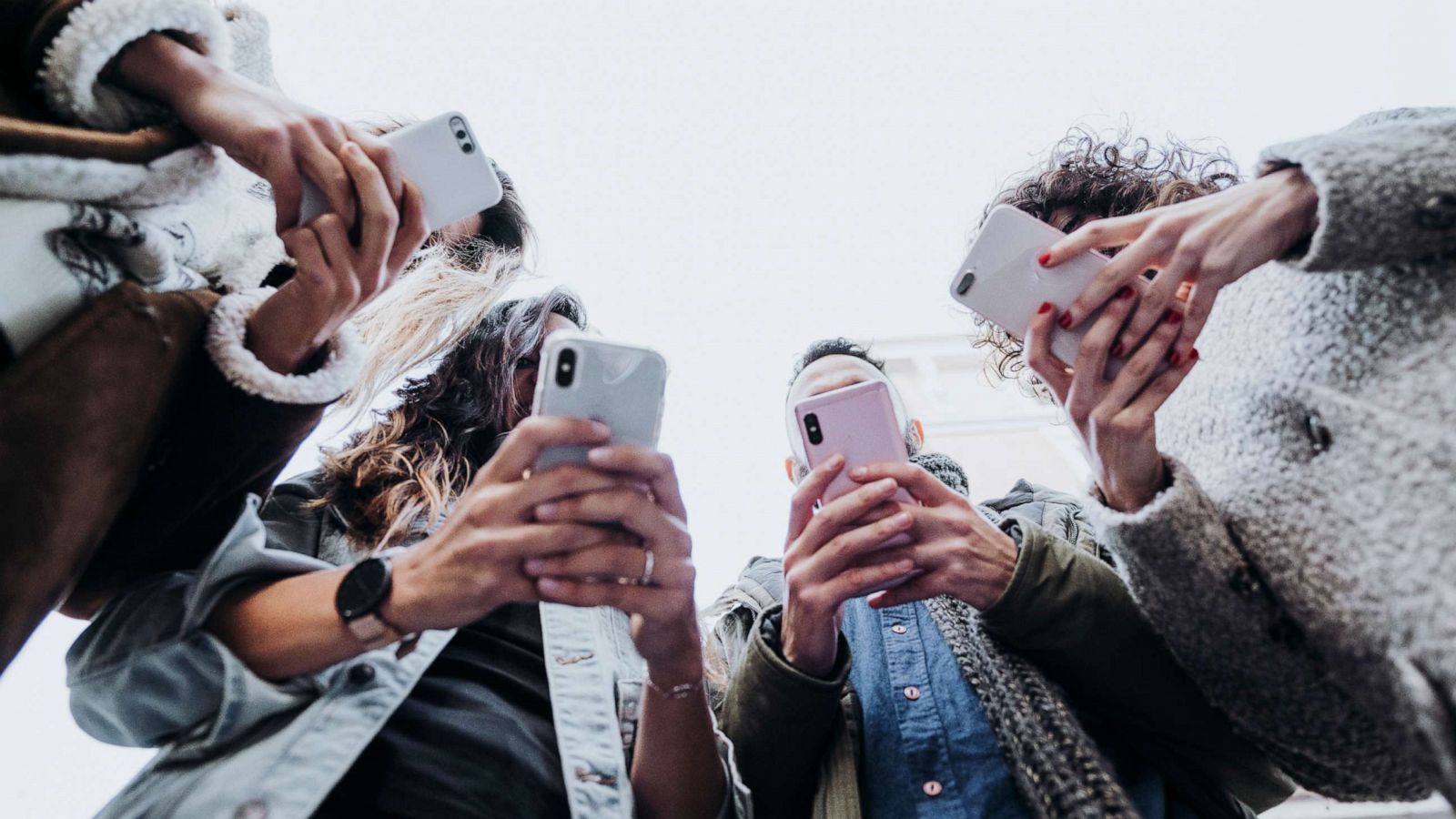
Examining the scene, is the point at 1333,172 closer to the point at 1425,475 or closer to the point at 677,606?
the point at 1425,475

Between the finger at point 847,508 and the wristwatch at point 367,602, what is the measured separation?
0.46m

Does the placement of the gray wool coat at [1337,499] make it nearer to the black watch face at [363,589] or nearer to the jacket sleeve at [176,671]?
the black watch face at [363,589]

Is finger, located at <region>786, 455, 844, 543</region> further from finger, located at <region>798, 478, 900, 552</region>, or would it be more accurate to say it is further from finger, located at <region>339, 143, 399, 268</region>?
finger, located at <region>339, 143, 399, 268</region>

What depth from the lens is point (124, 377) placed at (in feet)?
1.90

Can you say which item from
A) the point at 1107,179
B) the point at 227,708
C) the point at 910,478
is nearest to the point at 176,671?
the point at 227,708

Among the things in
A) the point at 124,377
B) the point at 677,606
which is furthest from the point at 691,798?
the point at 124,377

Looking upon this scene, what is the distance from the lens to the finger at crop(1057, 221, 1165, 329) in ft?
2.46

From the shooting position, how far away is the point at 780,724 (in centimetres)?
92

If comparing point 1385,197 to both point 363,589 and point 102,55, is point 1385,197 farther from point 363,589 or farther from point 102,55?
point 102,55

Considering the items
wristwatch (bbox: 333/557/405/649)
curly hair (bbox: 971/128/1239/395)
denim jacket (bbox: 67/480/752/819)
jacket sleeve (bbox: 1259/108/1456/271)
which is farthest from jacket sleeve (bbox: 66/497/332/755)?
curly hair (bbox: 971/128/1239/395)

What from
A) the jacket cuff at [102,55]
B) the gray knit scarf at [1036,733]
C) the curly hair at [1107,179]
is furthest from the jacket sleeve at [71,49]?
the curly hair at [1107,179]

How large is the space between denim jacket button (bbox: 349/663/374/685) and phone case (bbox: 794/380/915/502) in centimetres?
53

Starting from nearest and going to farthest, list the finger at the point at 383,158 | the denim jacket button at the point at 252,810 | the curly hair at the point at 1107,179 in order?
the denim jacket button at the point at 252,810, the finger at the point at 383,158, the curly hair at the point at 1107,179

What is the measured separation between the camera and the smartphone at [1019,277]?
2.69ft
